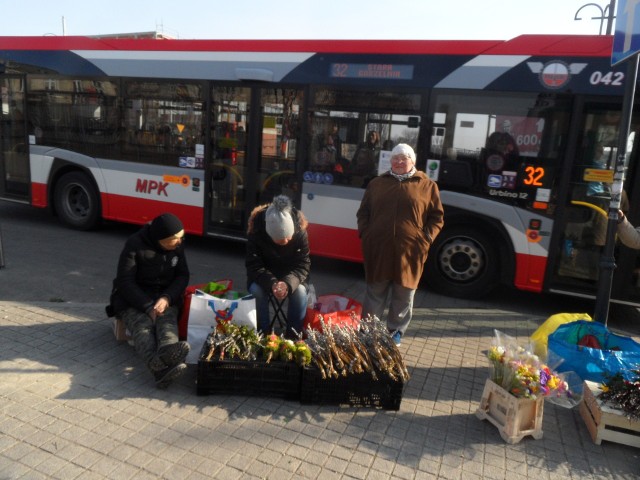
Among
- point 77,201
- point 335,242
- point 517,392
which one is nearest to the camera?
point 517,392

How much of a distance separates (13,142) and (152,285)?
6302 millimetres

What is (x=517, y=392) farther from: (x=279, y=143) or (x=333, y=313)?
(x=279, y=143)

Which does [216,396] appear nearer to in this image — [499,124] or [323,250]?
[323,250]

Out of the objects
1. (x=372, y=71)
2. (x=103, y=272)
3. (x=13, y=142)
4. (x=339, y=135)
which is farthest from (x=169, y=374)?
(x=13, y=142)

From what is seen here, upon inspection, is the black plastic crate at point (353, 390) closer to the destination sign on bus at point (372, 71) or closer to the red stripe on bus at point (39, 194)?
the destination sign on bus at point (372, 71)

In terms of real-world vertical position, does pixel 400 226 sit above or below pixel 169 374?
above

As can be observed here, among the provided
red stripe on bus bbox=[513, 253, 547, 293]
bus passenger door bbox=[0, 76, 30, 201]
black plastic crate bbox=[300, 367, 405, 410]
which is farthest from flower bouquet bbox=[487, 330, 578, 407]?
bus passenger door bbox=[0, 76, 30, 201]

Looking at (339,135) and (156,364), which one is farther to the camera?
(339,135)

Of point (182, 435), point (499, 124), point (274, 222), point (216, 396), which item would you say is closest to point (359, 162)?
point (499, 124)

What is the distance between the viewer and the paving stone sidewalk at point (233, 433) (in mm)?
2820

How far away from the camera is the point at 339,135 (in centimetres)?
636

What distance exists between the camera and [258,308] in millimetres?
4270

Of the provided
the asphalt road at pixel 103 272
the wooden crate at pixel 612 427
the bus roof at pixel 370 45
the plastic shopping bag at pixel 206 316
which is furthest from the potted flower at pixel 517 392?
the bus roof at pixel 370 45

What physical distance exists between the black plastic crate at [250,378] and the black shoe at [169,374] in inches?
5.3
